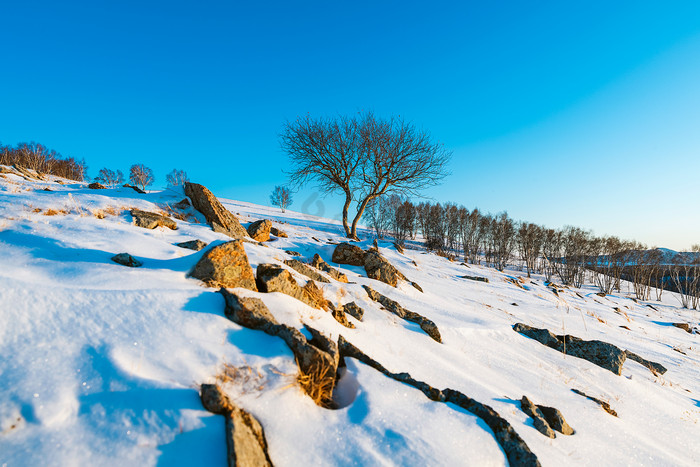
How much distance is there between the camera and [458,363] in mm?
3201

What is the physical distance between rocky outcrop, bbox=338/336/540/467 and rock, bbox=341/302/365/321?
998 mm

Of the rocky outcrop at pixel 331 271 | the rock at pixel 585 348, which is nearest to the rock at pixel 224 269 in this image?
the rocky outcrop at pixel 331 271

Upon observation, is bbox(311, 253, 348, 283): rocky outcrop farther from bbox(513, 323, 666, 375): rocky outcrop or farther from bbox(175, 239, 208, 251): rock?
bbox(513, 323, 666, 375): rocky outcrop

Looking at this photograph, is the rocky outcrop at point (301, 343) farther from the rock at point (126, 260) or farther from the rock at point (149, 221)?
the rock at point (149, 221)

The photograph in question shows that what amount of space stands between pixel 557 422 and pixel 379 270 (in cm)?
405

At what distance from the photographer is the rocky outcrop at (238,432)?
4.47 feet

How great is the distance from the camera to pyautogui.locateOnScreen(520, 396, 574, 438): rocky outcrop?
91.2 inches

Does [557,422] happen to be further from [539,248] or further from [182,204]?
[539,248]

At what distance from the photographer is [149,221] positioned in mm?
5074

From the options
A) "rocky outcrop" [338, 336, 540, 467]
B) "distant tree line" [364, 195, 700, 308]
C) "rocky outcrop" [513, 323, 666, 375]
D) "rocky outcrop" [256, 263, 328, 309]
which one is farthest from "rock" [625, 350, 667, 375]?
"distant tree line" [364, 195, 700, 308]

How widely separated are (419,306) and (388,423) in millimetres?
3435

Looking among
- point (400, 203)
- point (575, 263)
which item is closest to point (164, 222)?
point (400, 203)

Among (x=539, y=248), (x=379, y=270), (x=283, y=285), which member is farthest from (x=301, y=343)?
(x=539, y=248)

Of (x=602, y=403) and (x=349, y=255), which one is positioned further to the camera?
(x=349, y=255)
